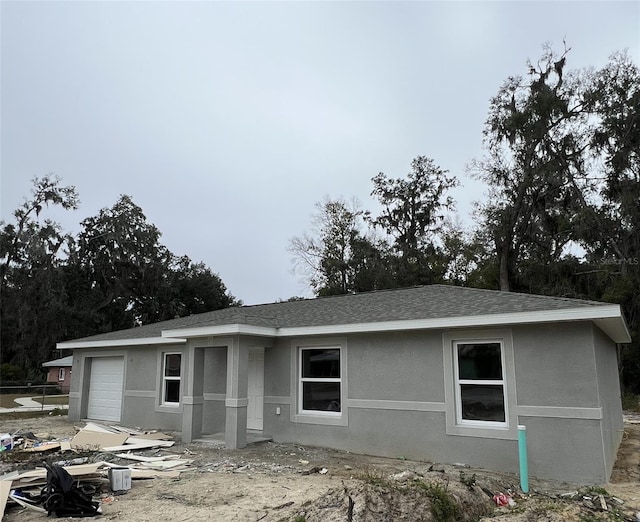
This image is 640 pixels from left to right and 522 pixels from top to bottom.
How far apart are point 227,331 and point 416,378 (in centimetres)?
429

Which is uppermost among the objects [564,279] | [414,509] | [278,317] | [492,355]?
[564,279]

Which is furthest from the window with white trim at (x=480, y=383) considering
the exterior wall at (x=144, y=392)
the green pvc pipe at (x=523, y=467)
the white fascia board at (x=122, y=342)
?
the exterior wall at (x=144, y=392)

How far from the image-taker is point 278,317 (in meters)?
12.7

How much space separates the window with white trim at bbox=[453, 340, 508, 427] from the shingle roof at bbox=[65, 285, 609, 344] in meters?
0.77

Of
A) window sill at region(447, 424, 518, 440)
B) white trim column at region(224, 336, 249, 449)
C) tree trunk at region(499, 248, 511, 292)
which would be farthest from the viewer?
tree trunk at region(499, 248, 511, 292)

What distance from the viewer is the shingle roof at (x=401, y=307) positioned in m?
8.59

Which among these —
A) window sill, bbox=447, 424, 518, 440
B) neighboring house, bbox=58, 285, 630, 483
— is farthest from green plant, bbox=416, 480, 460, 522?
neighboring house, bbox=58, 285, 630, 483

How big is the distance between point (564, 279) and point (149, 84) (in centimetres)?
2278

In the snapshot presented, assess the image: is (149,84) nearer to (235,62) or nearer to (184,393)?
(235,62)

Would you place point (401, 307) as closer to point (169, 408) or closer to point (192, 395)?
→ point (192, 395)

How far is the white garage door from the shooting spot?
15.2 m

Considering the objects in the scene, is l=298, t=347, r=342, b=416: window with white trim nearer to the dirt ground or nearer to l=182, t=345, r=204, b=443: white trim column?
the dirt ground

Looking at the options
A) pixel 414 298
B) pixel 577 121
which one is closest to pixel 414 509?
pixel 414 298

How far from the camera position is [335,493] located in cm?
543
